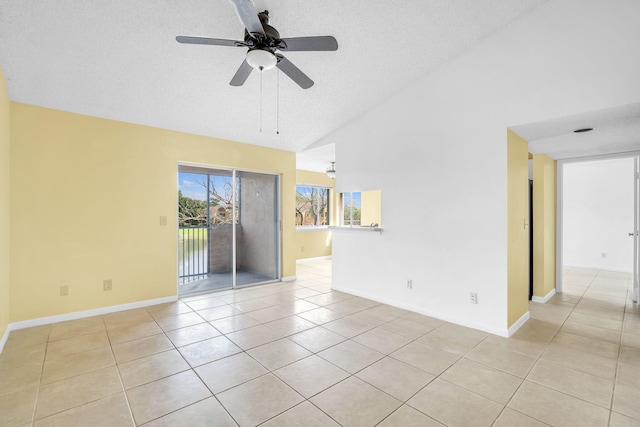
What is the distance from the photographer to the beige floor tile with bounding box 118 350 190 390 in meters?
2.34

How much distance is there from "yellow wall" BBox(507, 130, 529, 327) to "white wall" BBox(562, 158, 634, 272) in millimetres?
4160

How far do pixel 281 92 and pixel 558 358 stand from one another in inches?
165

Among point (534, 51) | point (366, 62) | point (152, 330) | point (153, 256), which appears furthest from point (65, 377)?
point (534, 51)

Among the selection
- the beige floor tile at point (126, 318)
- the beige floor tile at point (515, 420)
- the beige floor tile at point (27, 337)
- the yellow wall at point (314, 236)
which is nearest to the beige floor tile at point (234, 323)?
the beige floor tile at point (126, 318)

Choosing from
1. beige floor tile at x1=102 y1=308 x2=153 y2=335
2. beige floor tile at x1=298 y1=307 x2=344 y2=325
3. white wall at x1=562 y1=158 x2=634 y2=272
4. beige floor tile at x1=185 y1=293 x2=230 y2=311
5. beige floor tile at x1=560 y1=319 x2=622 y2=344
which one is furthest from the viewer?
white wall at x1=562 y1=158 x2=634 y2=272

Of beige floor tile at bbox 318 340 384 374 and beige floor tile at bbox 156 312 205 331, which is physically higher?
beige floor tile at bbox 318 340 384 374

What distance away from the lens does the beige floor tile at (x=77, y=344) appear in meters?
2.79

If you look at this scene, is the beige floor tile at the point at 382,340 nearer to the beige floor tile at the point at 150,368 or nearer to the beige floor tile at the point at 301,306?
the beige floor tile at the point at 301,306

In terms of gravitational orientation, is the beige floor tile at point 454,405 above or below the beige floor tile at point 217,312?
above

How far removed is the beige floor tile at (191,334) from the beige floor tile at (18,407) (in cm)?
107

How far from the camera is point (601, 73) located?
8.46ft

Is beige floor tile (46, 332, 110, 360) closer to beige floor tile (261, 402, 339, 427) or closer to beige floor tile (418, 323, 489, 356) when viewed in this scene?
beige floor tile (261, 402, 339, 427)

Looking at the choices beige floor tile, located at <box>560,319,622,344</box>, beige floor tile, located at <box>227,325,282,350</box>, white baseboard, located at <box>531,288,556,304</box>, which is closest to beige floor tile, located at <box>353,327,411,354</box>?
beige floor tile, located at <box>227,325,282,350</box>

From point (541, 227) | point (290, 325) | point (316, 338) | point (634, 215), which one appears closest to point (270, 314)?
point (290, 325)
